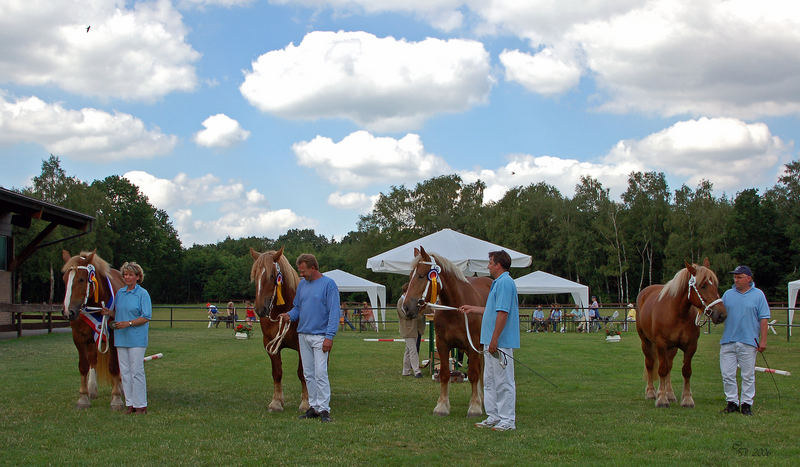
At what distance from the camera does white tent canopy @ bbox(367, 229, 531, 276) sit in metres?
12.8

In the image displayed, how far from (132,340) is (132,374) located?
397 mm

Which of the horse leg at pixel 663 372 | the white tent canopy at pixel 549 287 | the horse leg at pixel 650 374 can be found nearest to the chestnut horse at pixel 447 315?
the horse leg at pixel 663 372

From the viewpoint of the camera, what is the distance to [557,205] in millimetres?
58500

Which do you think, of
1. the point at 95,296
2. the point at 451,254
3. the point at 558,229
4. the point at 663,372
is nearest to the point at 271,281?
the point at 95,296

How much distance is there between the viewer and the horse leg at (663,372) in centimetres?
791

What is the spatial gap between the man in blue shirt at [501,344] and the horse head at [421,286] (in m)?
0.75

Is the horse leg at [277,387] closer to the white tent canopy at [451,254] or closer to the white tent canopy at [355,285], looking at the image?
the white tent canopy at [451,254]

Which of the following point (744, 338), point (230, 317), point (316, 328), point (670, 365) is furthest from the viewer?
point (230, 317)

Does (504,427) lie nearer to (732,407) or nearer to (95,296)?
(732,407)

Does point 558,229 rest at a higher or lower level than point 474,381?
higher

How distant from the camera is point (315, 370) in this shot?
280 inches

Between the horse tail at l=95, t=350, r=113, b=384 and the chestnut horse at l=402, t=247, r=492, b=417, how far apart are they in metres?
4.11

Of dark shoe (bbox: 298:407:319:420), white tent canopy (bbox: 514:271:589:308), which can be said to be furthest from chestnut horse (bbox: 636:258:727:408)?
white tent canopy (bbox: 514:271:589:308)

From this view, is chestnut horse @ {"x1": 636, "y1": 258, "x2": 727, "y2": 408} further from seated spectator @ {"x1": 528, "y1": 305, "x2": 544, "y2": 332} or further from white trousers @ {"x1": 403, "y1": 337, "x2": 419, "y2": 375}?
seated spectator @ {"x1": 528, "y1": 305, "x2": 544, "y2": 332}
